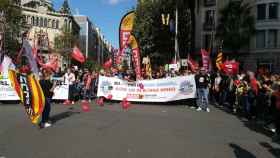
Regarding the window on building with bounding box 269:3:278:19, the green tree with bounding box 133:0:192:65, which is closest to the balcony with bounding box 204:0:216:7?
the green tree with bounding box 133:0:192:65

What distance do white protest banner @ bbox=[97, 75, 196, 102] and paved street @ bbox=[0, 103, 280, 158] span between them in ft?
14.2

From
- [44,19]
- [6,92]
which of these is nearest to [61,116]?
[6,92]

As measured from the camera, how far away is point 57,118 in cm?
1335

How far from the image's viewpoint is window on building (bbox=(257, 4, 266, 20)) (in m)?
52.5

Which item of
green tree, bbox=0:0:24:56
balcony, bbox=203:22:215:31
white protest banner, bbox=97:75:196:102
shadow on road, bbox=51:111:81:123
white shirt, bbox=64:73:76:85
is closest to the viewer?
shadow on road, bbox=51:111:81:123

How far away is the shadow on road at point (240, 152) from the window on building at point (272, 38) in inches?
1774

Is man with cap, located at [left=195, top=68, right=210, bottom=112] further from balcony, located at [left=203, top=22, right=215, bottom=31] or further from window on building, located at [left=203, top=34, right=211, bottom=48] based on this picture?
window on building, located at [left=203, top=34, right=211, bottom=48]

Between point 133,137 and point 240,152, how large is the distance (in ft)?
8.23

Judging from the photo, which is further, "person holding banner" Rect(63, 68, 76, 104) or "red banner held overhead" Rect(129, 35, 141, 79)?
"red banner held overhead" Rect(129, 35, 141, 79)

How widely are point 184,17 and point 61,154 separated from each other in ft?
155

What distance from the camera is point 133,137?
995cm

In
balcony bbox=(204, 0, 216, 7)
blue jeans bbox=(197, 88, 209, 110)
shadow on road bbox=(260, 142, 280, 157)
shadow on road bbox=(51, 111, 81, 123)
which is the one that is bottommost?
shadow on road bbox=(260, 142, 280, 157)

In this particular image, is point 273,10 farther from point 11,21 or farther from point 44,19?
point 44,19

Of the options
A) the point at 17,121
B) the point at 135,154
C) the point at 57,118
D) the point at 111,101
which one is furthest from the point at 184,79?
the point at 135,154
